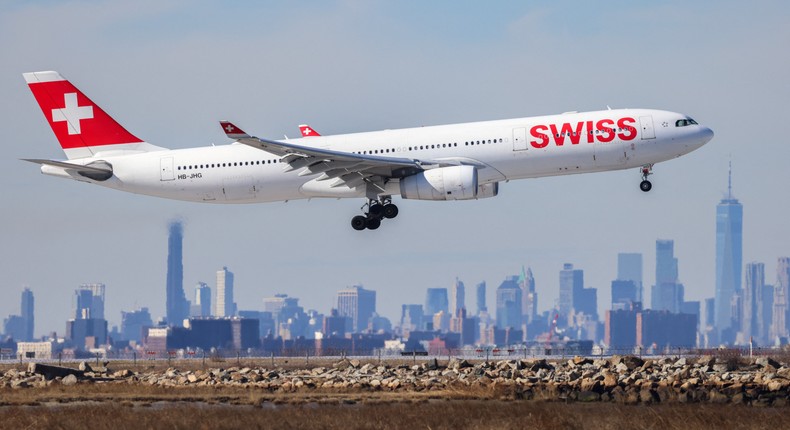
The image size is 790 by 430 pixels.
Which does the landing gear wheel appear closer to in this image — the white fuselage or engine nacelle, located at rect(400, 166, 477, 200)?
the white fuselage

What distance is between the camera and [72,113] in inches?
2667

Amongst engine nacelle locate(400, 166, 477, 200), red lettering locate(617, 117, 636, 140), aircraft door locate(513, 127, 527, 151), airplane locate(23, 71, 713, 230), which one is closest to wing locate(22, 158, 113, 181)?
airplane locate(23, 71, 713, 230)

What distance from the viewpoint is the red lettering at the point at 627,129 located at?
2304 inches

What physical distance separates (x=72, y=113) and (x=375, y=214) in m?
16.3

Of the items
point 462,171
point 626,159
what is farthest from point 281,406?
point 626,159

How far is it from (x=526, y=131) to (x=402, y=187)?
5.97m

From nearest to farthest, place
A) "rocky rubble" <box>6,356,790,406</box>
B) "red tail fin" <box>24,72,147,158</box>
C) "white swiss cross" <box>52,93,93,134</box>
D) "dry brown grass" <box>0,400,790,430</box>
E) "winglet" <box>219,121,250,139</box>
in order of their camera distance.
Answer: "dry brown grass" <box>0,400,790,430</box>, "rocky rubble" <box>6,356,790,406</box>, "winglet" <box>219,121,250,139</box>, "red tail fin" <box>24,72,147,158</box>, "white swiss cross" <box>52,93,93,134</box>

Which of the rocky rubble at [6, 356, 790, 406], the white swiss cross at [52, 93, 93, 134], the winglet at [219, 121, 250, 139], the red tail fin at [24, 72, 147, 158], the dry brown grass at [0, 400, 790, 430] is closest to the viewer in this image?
the dry brown grass at [0, 400, 790, 430]

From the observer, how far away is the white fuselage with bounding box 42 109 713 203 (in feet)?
192

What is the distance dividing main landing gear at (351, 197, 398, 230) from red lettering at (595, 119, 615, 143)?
1042 centimetres

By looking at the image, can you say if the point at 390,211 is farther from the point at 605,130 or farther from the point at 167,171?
the point at 605,130

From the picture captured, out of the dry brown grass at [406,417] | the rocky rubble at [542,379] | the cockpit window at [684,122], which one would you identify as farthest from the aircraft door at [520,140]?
the dry brown grass at [406,417]

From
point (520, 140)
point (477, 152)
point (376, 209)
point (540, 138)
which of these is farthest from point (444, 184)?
point (376, 209)

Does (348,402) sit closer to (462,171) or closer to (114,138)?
(462,171)
